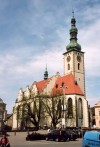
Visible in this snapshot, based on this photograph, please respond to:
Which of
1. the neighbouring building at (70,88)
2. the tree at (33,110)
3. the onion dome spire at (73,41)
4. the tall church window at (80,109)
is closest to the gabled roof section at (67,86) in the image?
the neighbouring building at (70,88)

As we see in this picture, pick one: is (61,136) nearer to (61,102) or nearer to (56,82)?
(61,102)

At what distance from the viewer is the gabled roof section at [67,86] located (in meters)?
69.1

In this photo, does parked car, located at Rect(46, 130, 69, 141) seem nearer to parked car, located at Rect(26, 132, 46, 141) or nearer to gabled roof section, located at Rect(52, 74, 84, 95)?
parked car, located at Rect(26, 132, 46, 141)

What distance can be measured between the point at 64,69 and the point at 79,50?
844cm

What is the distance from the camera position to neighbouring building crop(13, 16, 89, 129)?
66625mm

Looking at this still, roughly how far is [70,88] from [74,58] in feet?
64.1

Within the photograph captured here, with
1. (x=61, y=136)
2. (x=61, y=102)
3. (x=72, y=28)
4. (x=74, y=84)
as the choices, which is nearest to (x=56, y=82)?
(x=74, y=84)

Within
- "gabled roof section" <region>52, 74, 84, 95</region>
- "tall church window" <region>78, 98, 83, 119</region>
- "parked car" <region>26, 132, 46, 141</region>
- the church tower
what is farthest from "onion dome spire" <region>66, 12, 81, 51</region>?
"parked car" <region>26, 132, 46, 141</region>

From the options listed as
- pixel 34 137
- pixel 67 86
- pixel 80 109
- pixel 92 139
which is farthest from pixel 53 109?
pixel 92 139

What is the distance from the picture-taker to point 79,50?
295ft

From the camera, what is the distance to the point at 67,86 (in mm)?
71938

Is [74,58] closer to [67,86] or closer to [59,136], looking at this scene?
[67,86]

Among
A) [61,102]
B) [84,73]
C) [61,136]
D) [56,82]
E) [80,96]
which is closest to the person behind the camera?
[61,136]

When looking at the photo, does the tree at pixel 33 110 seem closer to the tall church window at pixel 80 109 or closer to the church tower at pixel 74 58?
the tall church window at pixel 80 109
